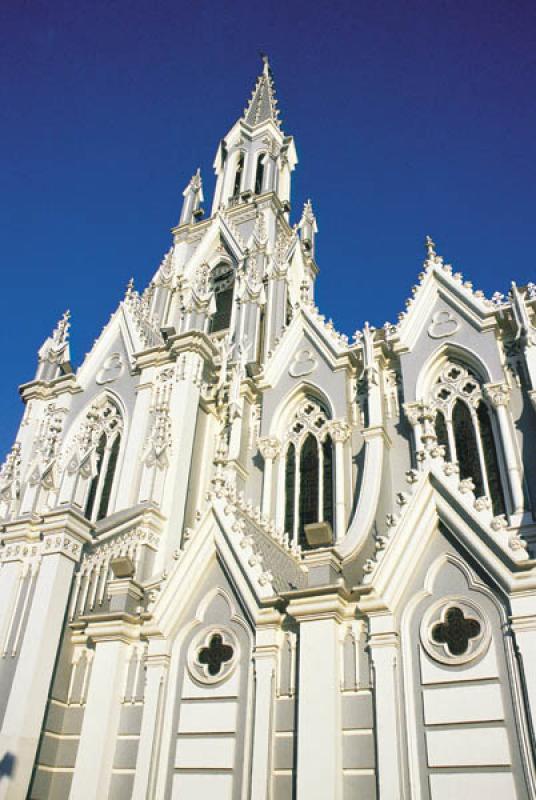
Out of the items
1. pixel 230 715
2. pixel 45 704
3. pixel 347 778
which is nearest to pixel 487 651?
pixel 347 778

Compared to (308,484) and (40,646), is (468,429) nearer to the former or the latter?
(308,484)

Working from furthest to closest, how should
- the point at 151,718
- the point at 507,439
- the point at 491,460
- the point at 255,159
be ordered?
the point at 255,159
the point at 491,460
the point at 507,439
the point at 151,718

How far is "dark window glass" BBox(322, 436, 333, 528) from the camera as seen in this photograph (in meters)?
19.1

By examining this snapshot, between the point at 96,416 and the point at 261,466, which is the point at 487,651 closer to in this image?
the point at 261,466

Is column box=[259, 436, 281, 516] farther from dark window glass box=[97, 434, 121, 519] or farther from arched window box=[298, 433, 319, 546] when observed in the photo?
dark window glass box=[97, 434, 121, 519]

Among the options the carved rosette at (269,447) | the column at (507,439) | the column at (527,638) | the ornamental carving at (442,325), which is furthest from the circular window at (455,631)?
the ornamental carving at (442,325)

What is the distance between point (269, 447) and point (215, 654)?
7.85 meters

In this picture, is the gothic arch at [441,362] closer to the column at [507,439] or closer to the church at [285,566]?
the church at [285,566]

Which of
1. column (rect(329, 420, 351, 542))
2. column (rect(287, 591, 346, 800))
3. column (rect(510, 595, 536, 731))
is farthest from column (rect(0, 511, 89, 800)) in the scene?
column (rect(510, 595, 536, 731))

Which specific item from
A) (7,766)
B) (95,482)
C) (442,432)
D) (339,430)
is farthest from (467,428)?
(7,766)

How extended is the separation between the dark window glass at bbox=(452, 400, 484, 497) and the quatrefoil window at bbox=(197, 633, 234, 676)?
23.7ft

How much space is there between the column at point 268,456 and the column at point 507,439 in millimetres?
6252

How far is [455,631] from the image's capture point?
12.0m

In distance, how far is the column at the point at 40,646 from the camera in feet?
44.7
